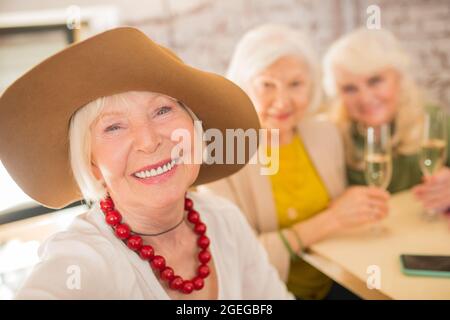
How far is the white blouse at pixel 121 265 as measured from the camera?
56 cm

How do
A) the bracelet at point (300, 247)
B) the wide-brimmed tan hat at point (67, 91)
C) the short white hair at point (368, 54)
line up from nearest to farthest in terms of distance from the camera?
the wide-brimmed tan hat at point (67, 91) → the bracelet at point (300, 247) → the short white hair at point (368, 54)

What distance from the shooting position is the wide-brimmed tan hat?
0.53 meters

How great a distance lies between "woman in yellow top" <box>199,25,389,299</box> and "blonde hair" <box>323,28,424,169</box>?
14cm

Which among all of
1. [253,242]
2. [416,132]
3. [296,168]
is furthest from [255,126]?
[416,132]

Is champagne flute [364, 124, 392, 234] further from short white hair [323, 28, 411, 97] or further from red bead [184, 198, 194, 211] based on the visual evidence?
red bead [184, 198, 194, 211]

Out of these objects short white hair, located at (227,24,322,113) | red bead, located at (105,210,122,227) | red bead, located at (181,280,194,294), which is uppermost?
short white hair, located at (227,24,322,113)

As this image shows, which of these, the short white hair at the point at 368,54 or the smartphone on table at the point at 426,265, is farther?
the short white hair at the point at 368,54

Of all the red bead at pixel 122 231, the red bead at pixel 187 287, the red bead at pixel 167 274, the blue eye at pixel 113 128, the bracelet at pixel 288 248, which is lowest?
the bracelet at pixel 288 248

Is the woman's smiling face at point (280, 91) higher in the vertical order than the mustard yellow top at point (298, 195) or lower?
higher

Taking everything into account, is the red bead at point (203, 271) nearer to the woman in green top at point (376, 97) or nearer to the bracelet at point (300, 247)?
the bracelet at point (300, 247)

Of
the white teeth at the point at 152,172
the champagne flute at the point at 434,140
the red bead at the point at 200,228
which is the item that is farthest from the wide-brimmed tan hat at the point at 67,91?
the champagne flute at the point at 434,140

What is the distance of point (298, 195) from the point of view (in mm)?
1241

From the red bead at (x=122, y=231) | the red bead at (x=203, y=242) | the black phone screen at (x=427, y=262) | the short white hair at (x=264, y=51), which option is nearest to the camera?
the red bead at (x=122, y=231)

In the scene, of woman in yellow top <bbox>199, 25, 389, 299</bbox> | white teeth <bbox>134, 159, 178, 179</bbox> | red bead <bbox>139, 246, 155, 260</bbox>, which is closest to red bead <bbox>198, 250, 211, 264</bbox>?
red bead <bbox>139, 246, 155, 260</bbox>
